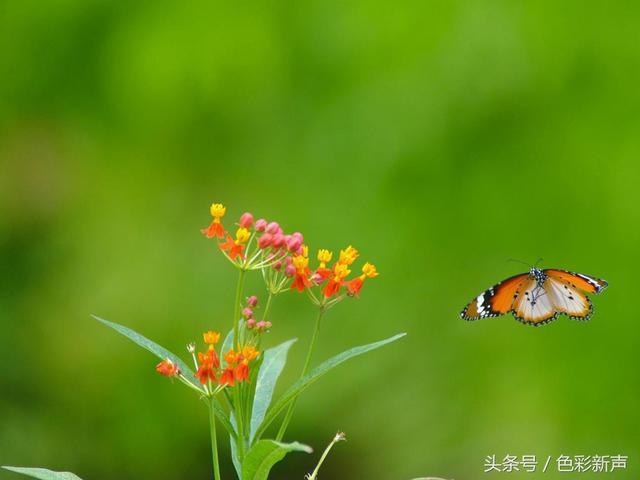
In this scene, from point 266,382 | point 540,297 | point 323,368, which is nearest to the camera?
point 323,368

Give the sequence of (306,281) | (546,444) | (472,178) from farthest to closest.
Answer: (472,178) → (546,444) → (306,281)

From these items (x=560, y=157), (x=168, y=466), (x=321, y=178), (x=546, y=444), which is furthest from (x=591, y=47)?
(x=168, y=466)

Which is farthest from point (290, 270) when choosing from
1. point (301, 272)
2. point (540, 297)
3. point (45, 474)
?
point (540, 297)

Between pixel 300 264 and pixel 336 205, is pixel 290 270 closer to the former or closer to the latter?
pixel 300 264

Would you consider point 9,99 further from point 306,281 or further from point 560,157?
point 306,281

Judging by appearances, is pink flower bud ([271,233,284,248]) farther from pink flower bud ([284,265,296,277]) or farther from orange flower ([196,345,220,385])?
orange flower ([196,345,220,385])

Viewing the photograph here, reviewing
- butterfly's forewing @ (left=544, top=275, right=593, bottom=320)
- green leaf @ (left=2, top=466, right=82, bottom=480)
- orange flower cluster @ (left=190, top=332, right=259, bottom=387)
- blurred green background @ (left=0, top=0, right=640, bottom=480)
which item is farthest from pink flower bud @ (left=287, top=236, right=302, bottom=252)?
blurred green background @ (left=0, top=0, right=640, bottom=480)
